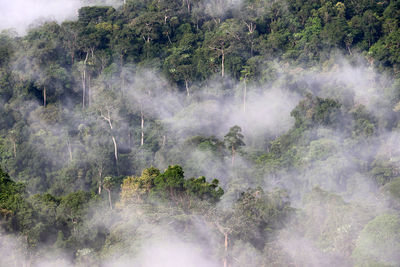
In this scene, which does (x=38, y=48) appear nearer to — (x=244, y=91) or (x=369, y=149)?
(x=244, y=91)

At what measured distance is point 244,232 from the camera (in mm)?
21125

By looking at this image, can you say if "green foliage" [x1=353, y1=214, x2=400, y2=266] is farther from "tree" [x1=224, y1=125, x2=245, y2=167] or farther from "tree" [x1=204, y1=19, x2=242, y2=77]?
"tree" [x1=204, y1=19, x2=242, y2=77]

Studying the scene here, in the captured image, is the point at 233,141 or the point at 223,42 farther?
the point at 223,42

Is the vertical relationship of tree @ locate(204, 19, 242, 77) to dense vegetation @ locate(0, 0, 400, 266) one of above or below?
above

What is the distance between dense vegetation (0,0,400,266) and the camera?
21141 millimetres

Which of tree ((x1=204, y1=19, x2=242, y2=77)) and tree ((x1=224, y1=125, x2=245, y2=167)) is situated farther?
tree ((x1=204, y1=19, x2=242, y2=77))

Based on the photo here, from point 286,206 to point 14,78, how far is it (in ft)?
63.4

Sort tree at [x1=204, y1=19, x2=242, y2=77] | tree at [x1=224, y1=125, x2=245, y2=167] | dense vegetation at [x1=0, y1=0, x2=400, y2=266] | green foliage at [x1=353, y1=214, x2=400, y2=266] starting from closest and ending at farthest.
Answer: green foliage at [x1=353, y1=214, x2=400, y2=266] < dense vegetation at [x1=0, y1=0, x2=400, y2=266] < tree at [x1=224, y1=125, x2=245, y2=167] < tree at [x1=204, y1=19, x2=242, y2=77]

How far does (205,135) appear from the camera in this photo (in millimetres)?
33531

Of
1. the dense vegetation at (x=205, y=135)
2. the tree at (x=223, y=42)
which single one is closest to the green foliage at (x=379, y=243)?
the dense vegetation at (x=205, y=135)

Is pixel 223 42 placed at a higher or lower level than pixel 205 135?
higher

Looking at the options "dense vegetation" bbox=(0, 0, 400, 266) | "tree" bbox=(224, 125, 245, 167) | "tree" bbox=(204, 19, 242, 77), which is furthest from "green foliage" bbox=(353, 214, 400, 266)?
"tree" bbox=(204, 19, 242, 77)

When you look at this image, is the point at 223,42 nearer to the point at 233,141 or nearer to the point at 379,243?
the point at 233,141

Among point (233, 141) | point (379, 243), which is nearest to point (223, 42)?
point (233, 141)
